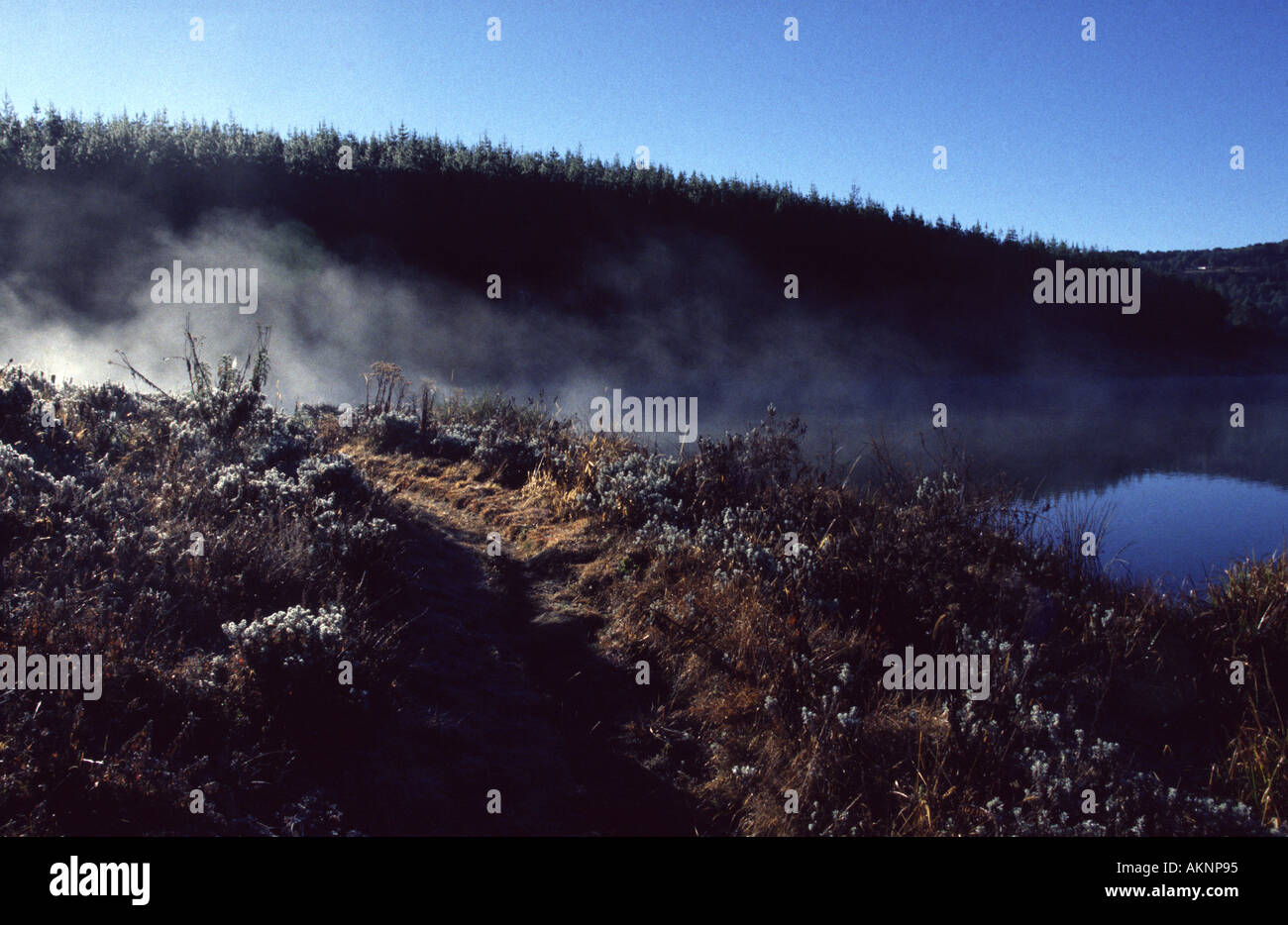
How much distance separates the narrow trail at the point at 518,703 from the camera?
140 inches

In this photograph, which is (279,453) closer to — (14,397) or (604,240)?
(14,397)

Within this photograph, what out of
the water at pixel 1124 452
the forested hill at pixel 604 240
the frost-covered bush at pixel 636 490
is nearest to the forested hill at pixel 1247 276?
the forested hill at pixel 604 240

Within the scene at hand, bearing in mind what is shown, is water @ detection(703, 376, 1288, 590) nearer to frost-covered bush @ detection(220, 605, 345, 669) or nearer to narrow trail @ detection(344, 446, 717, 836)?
narrow trail @ detection(344, 446, 717, 836)

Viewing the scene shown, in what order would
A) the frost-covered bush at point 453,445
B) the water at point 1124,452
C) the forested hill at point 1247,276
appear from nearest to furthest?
the water at point 1124,452 < the frost-covered bush at point 453,445 < the forested hill at point 1247,276

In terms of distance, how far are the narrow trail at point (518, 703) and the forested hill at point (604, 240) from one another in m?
18.9

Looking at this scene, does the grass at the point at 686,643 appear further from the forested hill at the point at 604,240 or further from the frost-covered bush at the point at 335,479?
the forested hill at the point at 604,240

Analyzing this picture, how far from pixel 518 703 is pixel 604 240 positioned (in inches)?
1065

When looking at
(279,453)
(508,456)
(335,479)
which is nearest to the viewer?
(335,479)

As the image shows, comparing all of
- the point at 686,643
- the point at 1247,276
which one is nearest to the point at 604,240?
the point at 686,643

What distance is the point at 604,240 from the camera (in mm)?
29547

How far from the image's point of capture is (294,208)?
23.4 metres
